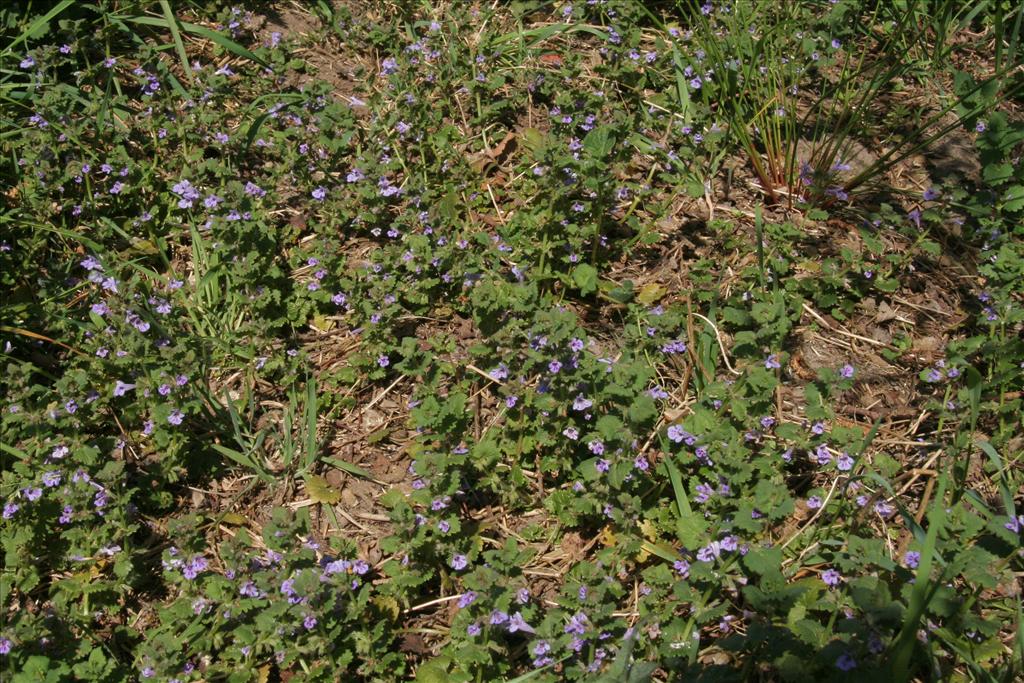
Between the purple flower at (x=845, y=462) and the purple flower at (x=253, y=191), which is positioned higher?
the purple flower at (x=253, y=191)

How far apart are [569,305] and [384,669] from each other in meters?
1.78

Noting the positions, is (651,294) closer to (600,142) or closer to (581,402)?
(600,142)

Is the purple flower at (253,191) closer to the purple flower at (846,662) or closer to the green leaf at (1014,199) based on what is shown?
the purple flower at (846,662)

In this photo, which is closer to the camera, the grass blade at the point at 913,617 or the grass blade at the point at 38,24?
the grass blade at the point at 913,617

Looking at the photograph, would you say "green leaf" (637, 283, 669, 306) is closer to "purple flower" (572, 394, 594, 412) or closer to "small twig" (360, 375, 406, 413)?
"purple flower" (572, 394, 594, 412)

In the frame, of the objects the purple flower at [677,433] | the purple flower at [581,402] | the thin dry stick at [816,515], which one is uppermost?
the purple flower at [581,402]

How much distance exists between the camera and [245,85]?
502 cm

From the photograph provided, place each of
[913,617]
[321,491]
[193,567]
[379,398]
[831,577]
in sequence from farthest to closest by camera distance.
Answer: [379,398]
[321,491]
[193,567]
[831,577]
[913,617]

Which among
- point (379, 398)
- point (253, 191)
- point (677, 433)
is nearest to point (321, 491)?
point (379, 398)

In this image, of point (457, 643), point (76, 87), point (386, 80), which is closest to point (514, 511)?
point (457, 643)

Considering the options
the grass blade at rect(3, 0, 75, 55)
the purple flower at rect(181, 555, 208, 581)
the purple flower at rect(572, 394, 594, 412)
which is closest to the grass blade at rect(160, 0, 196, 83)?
the grass blade at rect(3, 0, 75, 55)

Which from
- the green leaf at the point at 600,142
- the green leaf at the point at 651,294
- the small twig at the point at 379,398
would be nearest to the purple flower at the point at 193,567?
the small twig at the point at 379,398

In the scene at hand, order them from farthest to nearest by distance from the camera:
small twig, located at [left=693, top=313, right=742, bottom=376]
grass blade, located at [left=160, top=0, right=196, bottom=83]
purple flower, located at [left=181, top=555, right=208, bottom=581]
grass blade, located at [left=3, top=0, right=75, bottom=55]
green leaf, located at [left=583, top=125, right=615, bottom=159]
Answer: grass blade, located at [left=160, top=0, right=196, bottom=83] → grass blade, located at [left=3, top=0, right=75, bottom=55] → green leaf, located at [left=583, top=125, right=615, bottom=159] → small twig, located at [left=693, top=313, right=742, bottom=376] → purple flower, located at [left=181, top=555, right=208, bottom=581]

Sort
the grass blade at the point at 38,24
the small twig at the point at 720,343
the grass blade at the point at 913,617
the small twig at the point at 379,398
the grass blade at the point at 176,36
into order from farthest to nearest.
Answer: the grass blade at the point at 176,36 → the grass blade at the point at 38,24 → the small twig at the point at 379,398 → the small twig at the point at 720,343 → the grass blade at the point at 913,617
